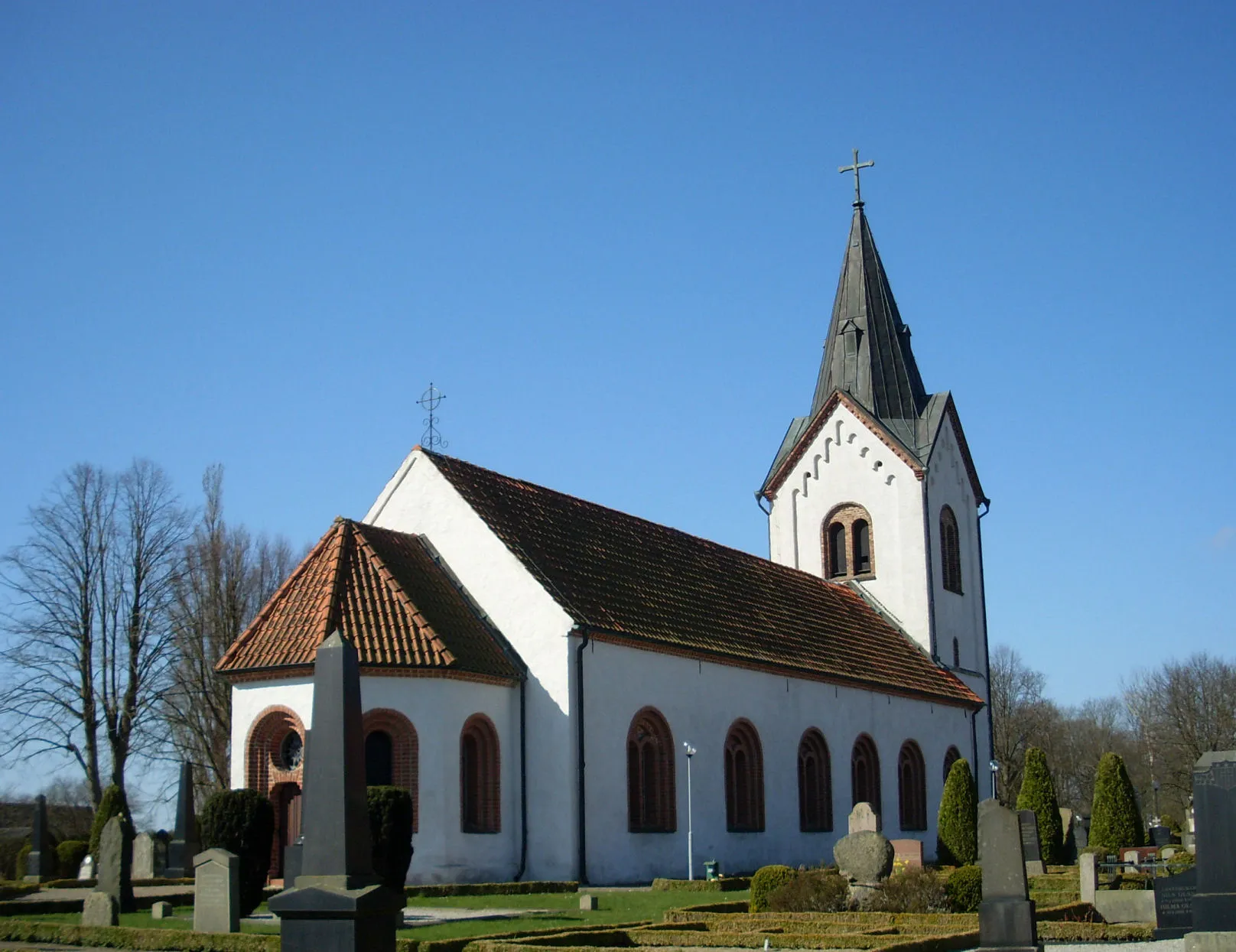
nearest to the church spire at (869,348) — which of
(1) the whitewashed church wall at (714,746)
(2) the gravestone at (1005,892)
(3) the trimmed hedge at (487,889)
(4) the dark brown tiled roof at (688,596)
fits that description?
(4) the dark brown tiled roof at (688,596)

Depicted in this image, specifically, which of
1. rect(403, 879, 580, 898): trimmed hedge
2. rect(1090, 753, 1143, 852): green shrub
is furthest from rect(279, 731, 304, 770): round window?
rect(1090, 753, 1143, 852): green shrub

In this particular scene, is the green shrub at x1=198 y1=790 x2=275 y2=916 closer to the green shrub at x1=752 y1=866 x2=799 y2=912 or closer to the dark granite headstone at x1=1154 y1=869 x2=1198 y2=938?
the green shrub at x1=752 y1=866 x2=799 y2=912

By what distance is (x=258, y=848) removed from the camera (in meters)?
20.3

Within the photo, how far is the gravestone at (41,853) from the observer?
36.9 meters

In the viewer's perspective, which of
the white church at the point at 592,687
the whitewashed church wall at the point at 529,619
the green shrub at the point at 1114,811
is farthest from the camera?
the green shrub at the point at 1114,811

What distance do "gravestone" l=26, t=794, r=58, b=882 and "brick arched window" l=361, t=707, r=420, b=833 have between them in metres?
16.0

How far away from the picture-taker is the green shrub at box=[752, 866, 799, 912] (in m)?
20.5

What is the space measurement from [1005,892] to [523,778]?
1424 cm

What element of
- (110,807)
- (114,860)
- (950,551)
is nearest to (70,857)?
(110,807)

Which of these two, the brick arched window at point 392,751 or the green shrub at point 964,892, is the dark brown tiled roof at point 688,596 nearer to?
the brick arched window at point 392,751

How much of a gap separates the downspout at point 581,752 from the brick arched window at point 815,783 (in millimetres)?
9048

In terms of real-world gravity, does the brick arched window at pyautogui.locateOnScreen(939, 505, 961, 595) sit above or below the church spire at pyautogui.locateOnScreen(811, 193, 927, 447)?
below

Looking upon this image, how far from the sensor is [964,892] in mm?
20344

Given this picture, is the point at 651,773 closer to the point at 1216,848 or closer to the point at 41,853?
the point at 1216,848
